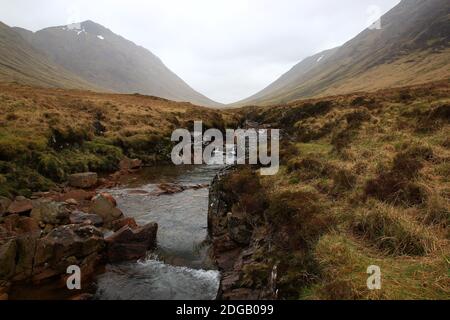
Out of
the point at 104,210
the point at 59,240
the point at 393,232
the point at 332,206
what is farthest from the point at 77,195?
the point at 393,232

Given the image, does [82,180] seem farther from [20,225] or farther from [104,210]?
[20,225]

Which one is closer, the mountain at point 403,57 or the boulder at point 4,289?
the boulder at point 4,289

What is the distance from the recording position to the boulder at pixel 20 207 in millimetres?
15859

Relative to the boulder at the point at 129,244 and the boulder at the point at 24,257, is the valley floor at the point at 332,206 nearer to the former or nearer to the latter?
the boulder at the point at 129,244

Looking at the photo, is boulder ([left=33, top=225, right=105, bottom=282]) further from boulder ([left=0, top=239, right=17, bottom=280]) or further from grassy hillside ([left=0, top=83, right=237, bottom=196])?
grassy hillside ([left=0, top=83, right=237, bottom=196])

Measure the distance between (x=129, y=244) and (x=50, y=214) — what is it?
183 inches

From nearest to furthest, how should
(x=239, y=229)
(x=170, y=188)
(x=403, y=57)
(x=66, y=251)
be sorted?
1. (x=66, y=251)
2. (x=239, y=229)
3. (x=170, y=188)
4. (x=403, y=57)

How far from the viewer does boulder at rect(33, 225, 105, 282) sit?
38.8 ft

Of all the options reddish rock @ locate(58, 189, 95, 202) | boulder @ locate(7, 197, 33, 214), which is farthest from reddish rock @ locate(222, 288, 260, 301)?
reddish rock @ locate(58, 189, 95, 202)

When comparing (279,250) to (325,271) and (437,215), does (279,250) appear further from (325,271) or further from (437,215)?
(437,215)

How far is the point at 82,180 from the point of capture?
22.7 meters

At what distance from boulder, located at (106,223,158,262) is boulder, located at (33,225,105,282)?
419 mm

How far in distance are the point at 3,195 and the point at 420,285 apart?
18.9 metres

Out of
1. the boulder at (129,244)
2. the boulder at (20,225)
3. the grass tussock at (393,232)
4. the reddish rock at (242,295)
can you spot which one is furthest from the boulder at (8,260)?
the grass tussock at (393,232)
